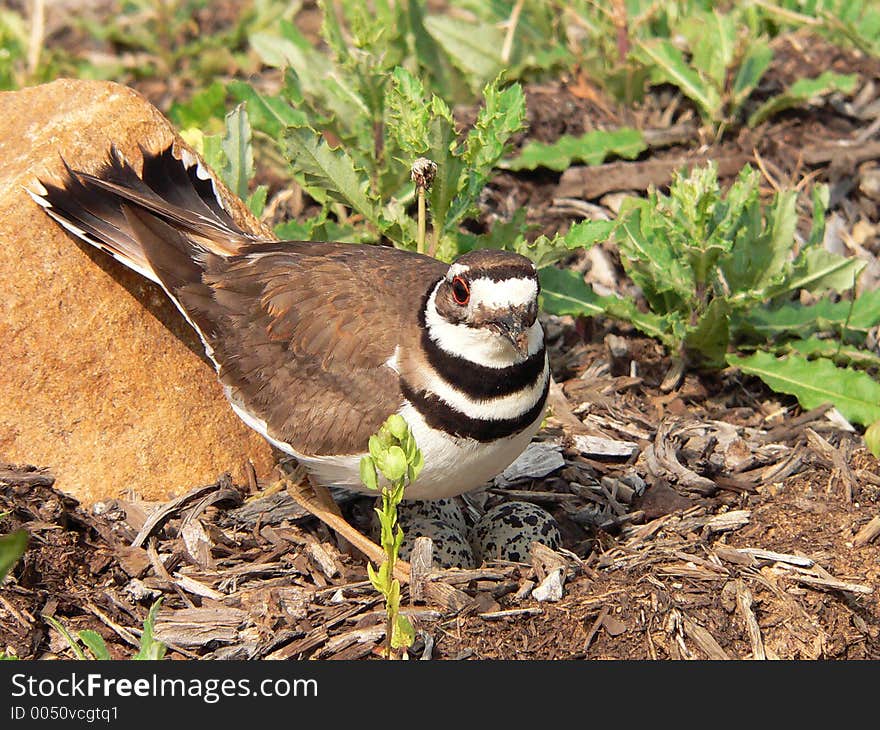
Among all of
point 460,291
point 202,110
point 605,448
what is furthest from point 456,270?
point 202,110

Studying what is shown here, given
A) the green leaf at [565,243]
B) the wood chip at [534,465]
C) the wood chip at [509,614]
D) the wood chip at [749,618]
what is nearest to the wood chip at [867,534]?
the wood chip at [749,618]

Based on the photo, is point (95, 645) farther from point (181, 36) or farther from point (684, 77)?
point (181, 36)

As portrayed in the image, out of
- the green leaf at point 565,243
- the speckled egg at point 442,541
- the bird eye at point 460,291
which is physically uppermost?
the bird eye at point 460,291

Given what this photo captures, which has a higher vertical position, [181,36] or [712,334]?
[181,36]

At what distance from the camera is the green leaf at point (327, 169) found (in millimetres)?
6219

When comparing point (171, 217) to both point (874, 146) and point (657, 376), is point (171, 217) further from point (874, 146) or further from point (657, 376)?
point (874, 146)

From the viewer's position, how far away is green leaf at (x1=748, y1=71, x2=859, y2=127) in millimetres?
7762

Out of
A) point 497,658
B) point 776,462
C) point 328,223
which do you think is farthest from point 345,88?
point 497,658

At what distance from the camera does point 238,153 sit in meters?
6.81

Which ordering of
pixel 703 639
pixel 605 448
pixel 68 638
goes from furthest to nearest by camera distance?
pixel 605 448, pixel 703 639, pixel 68 638

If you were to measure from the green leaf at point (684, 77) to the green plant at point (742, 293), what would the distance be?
1261mm

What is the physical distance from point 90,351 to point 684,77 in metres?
4.30

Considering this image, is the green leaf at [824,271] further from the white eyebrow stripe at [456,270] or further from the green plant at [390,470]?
the green plant at [390,470]

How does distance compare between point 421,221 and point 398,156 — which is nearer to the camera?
point 421,221
